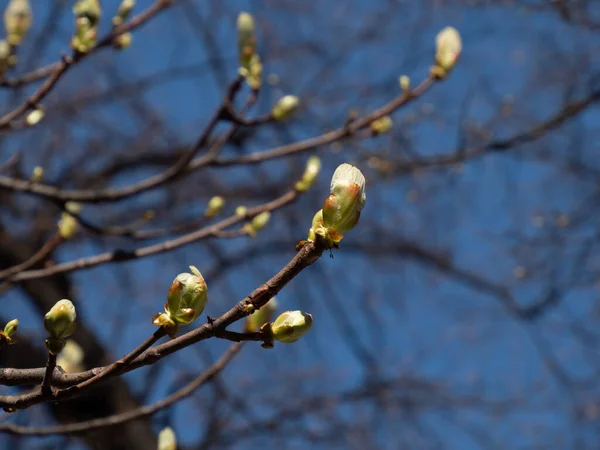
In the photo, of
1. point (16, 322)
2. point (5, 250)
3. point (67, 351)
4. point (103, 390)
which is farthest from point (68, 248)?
point (16, 322)

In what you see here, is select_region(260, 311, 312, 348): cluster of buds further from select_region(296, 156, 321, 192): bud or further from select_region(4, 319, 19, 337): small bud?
select_region(296, 156, 321, 192): bud

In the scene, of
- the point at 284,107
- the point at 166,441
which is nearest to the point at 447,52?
the point at 284,107

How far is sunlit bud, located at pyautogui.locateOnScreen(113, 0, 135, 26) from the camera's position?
60.5 inches

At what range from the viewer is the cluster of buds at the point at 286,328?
754mm

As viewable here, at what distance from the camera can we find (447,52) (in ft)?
4.89

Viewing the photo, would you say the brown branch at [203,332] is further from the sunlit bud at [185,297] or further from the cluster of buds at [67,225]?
the cluster of buds at [67,225]

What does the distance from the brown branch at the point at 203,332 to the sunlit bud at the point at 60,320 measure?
0.05 metres

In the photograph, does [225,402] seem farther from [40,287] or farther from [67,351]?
[67,351]

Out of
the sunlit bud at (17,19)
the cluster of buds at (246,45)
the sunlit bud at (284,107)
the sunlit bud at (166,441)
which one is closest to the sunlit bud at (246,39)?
the cluster of buds at (246,45)

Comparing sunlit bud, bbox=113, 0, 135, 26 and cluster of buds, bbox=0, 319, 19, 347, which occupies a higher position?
sunlit bud, bbox=113, 0, 135, 26

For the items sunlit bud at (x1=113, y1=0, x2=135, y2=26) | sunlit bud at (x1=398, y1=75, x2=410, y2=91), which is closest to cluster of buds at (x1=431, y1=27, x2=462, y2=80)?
sunlit bud at (x1=398, y1=75, x2=410, y2=91)

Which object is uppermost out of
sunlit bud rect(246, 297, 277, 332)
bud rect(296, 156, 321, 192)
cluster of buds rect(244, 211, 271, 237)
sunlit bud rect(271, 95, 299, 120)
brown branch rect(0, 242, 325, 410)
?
sunlit bud rect(271, 95, 299, 120)

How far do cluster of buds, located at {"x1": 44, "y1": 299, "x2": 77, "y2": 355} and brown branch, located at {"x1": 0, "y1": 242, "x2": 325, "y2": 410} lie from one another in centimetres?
4

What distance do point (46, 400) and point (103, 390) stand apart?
2.35m
